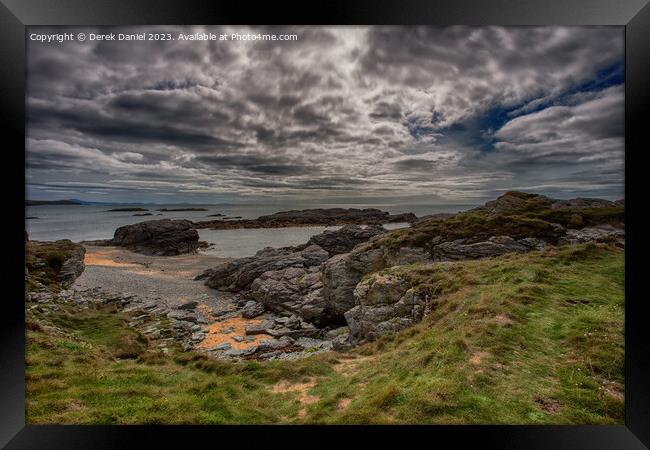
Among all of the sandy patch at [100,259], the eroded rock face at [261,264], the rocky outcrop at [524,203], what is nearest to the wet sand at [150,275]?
the sandy patch at [100,259]

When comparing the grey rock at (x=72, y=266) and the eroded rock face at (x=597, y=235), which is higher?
the eroded rock face at (x=597, y=235)

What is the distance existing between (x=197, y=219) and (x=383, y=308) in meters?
8.29

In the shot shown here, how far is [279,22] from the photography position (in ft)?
15.0

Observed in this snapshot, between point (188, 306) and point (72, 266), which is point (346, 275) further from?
point (72, 266)

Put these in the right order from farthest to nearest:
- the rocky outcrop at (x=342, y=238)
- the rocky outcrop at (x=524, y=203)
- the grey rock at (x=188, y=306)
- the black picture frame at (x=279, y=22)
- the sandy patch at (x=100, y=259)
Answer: the rocky outcrop at (x=342, y=238)
the grey rock at (x=188, y=306)
the sandy patch at (x=100, y=259)
the rocky outcrop at (x=524, y=203)
the black picture frame at (x=279, y=22)

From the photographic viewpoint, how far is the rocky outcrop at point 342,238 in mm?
15211

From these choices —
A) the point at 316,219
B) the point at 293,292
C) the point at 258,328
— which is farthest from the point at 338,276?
the point at 258,328

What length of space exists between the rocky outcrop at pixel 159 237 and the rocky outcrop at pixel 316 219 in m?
0.92

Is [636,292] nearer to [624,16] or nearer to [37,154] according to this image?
[624,16]

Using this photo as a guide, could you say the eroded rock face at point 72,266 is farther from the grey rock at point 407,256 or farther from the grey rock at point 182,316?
the grey rock at point 407,256

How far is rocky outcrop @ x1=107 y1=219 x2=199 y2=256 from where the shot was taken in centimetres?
1012

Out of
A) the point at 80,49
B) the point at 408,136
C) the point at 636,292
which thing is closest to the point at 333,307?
the point at 408,136

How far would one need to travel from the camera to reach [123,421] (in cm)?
460

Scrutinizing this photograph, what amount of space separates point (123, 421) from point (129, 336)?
17.1 feet
